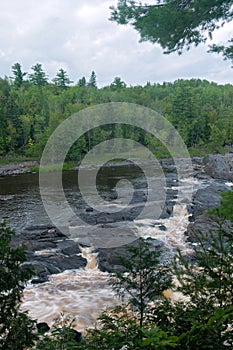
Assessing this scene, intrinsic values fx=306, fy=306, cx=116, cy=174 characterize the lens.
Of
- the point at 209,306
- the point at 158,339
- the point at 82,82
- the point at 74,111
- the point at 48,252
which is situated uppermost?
the point at 82,82

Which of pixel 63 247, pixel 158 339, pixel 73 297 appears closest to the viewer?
pixel 158 339

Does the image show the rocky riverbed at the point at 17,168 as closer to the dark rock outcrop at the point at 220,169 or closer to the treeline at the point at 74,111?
the treeline at the point at 74,111

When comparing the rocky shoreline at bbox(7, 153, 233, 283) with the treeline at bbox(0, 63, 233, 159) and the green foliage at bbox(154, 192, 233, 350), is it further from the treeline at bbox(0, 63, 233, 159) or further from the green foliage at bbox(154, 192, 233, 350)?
the treeline at bbox(0, 63, 233, 159)

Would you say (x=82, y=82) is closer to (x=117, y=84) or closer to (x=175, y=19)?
(x=117, y=84)

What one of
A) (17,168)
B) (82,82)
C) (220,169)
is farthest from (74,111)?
(82,82)

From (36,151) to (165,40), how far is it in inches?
1878

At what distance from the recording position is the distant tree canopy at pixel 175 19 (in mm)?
7086

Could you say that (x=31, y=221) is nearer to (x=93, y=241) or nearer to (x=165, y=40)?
(x=93, y=241)

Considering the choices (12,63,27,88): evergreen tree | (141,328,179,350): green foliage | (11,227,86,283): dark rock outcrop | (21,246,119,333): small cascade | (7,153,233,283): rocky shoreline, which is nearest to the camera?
(141,328,179,350): green foliage

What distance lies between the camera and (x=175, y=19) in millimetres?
7258

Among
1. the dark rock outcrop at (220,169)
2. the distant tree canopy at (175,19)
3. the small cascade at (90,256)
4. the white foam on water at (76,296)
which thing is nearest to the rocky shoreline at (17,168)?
the dark rock outcrop at (220,169)

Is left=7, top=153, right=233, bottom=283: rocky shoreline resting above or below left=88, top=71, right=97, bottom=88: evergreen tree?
below

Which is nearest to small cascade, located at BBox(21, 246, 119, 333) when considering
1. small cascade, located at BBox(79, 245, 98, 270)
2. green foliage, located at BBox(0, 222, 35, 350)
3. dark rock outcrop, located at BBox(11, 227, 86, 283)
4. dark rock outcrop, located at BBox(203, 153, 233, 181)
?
small cascade, located at BBox(79, 245, 98, 270)

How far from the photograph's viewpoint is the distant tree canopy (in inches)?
279
